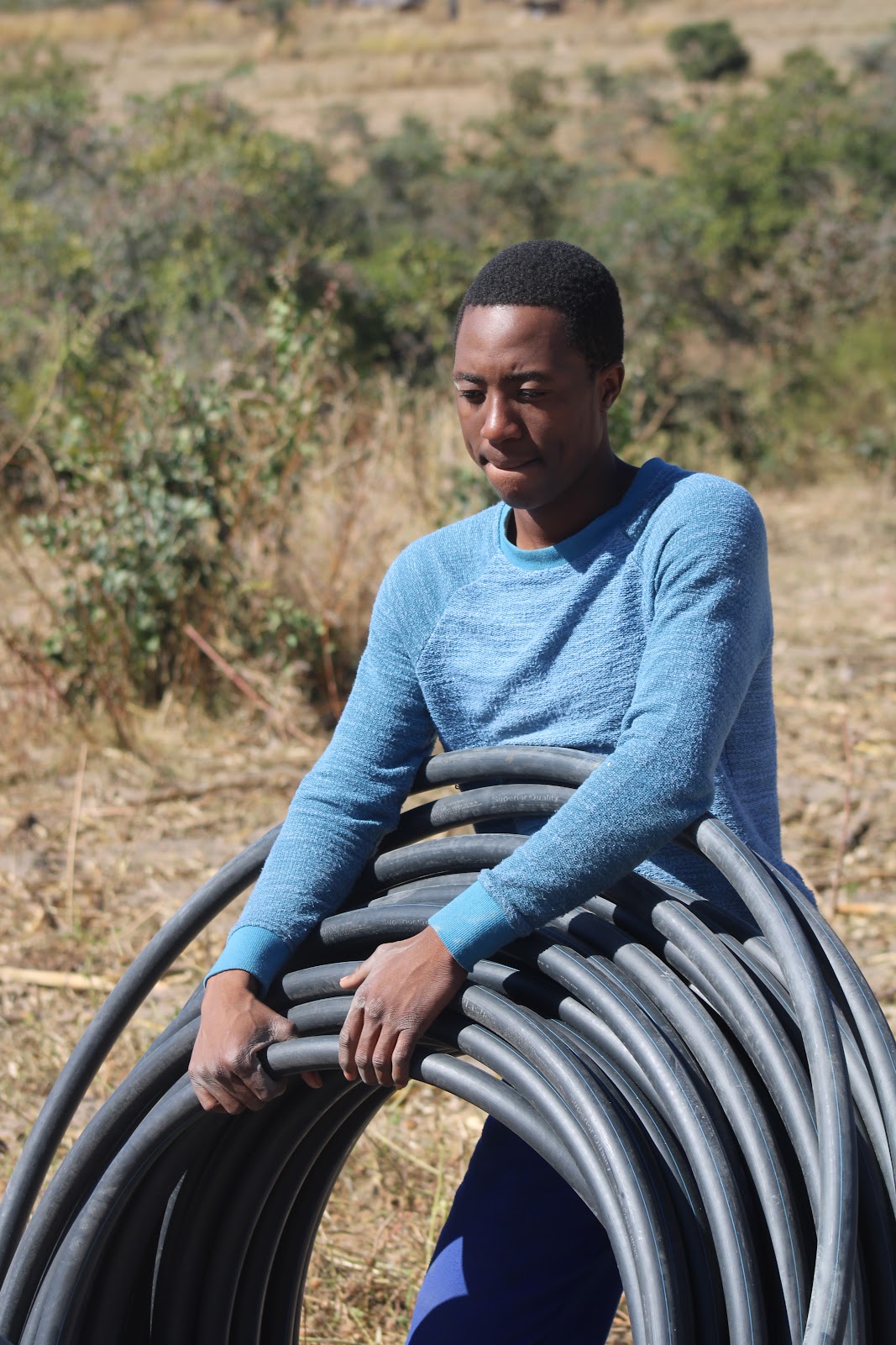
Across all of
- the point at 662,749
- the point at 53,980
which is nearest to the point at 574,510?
the point at 662,749

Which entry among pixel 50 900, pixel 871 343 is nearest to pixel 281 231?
pixel 871 343

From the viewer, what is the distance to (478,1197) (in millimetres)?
2086

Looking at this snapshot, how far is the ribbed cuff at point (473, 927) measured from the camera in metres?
1.74

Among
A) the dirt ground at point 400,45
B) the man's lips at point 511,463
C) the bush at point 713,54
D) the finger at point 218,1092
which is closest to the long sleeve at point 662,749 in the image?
the man's lips at point 511,463

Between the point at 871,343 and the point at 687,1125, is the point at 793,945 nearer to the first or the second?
the point at 687,1125

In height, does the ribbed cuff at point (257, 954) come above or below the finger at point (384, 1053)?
above

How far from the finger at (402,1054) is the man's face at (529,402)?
73 centimetres

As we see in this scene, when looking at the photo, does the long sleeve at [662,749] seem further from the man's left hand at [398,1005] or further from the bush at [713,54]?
the bush at [713,54]

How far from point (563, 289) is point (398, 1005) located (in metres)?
0.97

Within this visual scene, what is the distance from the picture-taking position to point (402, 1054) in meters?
1.80

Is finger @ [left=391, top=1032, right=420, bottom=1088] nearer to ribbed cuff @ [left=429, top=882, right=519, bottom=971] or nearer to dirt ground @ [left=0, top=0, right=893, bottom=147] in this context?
ribbed cuff @ [left=429, top=882, right=519, bottom=971]

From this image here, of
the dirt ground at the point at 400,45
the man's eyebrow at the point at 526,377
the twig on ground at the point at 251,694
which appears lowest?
the man's eyebrow at the point at 526,377

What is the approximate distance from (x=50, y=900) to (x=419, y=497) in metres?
2.74

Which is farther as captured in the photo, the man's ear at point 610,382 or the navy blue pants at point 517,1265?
the navy blue pants at point 517,1265
